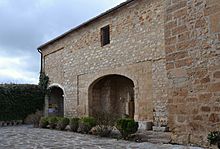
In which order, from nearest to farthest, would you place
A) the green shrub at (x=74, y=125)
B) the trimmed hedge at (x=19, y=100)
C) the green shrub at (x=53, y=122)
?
the green shrub at (x=74, y=125)
the green shrub at (x=53, y=122)
the trimmed hedge at (x=19, y=100)

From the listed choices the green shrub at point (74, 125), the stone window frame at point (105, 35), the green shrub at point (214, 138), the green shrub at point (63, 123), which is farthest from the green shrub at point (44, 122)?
the green shrub at point (214, 138)

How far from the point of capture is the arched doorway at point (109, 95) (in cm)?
1438

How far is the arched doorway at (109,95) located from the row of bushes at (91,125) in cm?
206

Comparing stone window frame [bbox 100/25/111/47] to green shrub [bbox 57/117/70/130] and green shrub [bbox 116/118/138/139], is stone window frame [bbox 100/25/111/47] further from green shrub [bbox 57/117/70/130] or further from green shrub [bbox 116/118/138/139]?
green shrub [bbox 116/118/138/139]

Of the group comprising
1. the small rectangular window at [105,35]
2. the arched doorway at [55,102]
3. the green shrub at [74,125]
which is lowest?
the green shrub at [74,125]

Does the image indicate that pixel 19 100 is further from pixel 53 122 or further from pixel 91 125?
pixel 91 125

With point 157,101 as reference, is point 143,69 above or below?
above

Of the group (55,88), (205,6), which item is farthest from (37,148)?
(55,88)

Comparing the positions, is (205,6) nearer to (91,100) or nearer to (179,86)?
(179,86)

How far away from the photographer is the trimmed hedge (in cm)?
1714

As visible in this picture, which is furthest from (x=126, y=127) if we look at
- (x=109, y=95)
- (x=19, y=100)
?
(x=19, y=100)

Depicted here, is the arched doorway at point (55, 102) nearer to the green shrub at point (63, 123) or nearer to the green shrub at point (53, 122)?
the green shrub at point (53, 122)

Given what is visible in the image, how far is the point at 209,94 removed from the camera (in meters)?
5.56

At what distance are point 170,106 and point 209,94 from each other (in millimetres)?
1037
